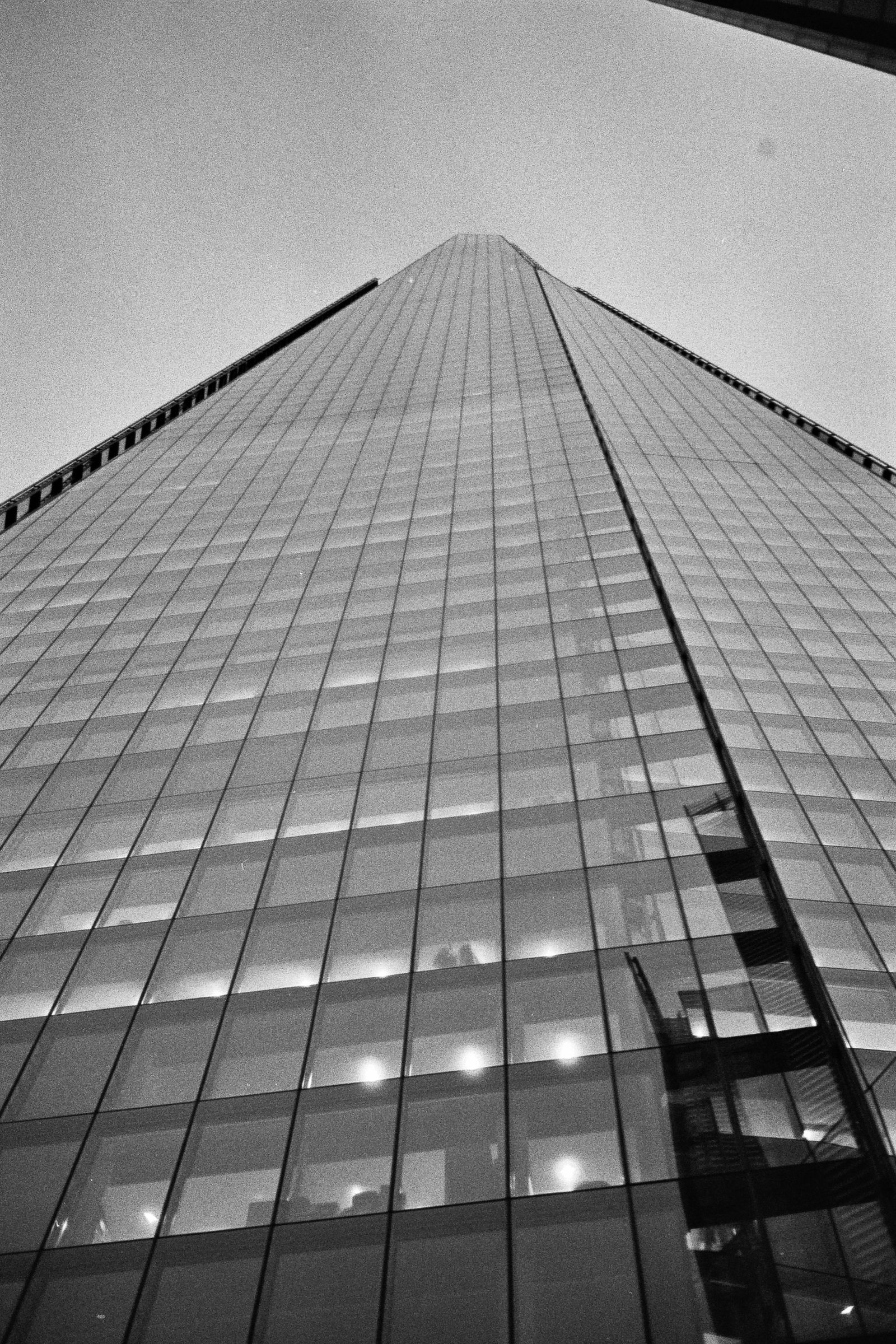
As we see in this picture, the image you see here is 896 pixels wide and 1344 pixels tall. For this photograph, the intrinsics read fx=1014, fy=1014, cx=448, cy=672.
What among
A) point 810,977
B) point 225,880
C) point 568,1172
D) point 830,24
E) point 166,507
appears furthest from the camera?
point 166,507

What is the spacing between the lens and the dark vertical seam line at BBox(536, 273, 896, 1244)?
13312 millimetres

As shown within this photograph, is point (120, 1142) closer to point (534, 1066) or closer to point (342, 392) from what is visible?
point (534, 1066)

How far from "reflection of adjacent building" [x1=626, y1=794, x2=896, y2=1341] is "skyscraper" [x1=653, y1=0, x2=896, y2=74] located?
16285 millimetres

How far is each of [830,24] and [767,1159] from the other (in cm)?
2039

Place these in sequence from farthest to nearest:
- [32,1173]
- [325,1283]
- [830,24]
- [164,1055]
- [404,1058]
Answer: [830,24], [164,1055], [404,1058], [32,1173], [325,1283]

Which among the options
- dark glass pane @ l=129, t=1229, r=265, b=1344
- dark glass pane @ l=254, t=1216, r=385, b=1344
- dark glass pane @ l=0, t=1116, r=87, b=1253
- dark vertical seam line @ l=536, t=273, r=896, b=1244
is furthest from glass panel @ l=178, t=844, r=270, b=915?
dark vertical seam line @ l=536, t=273, r=896, b=1244

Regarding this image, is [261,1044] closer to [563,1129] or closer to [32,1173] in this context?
[32,1173]

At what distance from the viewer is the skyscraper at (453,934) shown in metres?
13.0

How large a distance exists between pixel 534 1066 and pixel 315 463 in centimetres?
4254

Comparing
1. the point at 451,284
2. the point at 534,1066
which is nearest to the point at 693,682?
the point at 534,1066

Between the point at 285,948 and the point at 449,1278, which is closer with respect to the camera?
the point at 449,1278

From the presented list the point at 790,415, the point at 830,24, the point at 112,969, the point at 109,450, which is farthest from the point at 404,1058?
the point at 790,415

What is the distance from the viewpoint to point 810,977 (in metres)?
16.5

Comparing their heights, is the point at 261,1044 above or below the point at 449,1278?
above
